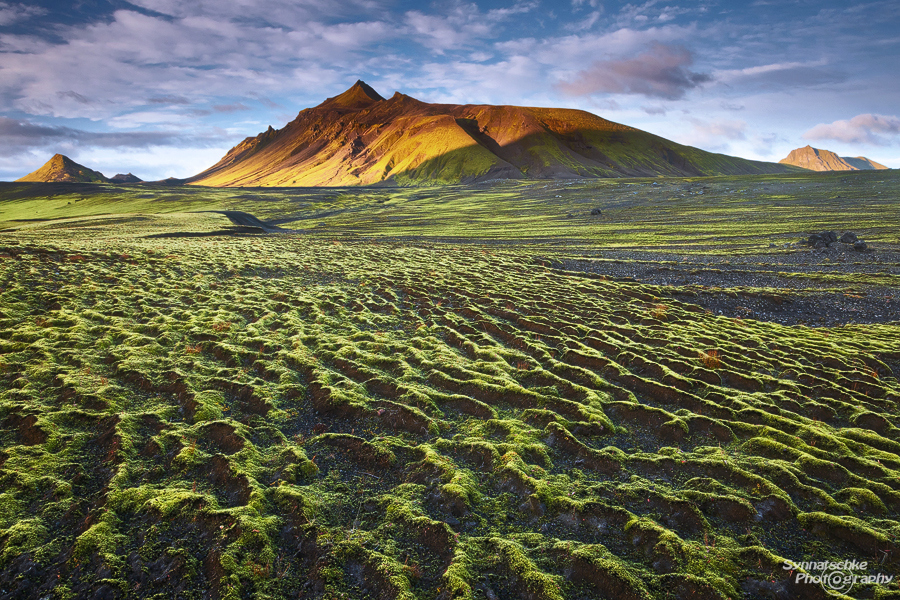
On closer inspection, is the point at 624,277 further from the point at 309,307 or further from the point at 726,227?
the point at 726,227

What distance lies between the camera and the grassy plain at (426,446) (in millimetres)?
8203

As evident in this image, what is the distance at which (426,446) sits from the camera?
482 inches

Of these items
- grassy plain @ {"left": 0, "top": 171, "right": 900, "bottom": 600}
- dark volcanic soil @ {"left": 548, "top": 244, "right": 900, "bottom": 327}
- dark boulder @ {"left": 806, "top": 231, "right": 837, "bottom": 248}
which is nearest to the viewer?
grassy plain @ {"left": 0, "top": 171, "right": 900, "bottom": 600}

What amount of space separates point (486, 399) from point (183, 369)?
12.5m

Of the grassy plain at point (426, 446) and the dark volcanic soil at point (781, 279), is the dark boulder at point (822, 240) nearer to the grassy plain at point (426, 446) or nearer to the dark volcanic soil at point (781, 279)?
the dark volcanic soil at point (781, 279)

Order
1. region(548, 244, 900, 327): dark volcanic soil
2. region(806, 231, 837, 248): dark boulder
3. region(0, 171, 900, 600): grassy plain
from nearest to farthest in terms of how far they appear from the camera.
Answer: region(0, 171, 900, 600): grassy plain → region(548, 244, 900, 327): dark volcanic soil → region(806, 231, 837, 248): dark boulder

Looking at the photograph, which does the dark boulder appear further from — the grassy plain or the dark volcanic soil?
the grassy plain

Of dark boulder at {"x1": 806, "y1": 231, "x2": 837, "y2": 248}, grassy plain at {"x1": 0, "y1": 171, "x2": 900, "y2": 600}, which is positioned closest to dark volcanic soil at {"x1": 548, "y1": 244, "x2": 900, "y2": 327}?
dark boulder at {"x1": 806, "y1": 231, "x2": 837, "y2": 248}

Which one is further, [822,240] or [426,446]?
[822,240]

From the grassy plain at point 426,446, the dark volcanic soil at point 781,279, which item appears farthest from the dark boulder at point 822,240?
the grassy plain at point 426,446

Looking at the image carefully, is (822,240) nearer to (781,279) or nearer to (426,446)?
(781,279)

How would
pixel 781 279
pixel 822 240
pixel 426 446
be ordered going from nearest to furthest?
1. pixel 426 446
2. pixel 781 279
3. pixel 822 240

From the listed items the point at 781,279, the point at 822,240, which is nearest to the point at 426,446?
the point at 781,279

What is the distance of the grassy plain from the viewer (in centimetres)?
820
